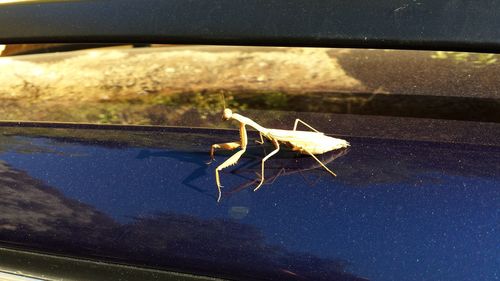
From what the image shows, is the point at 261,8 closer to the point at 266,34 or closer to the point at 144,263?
the point at 266,34

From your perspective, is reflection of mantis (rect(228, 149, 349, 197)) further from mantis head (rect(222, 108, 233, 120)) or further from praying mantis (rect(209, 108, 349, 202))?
mantis head (rect(222, 108, 233, 120))

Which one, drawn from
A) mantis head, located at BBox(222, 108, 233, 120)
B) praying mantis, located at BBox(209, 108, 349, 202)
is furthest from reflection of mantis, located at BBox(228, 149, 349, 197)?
mantis head, located at BBox(222, 108, 233, 120)

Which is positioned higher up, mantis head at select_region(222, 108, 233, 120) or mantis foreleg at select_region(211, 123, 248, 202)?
mantis head at select_region(222, 108, 233, 120)

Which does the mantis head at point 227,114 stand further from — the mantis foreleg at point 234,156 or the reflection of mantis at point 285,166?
the reflection of mantis at point 285,166

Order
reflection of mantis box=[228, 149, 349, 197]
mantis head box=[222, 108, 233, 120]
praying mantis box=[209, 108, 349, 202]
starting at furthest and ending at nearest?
mantis head box=[222, 108, 233, 120] → praying mantis box=[209, 108, 349, 202] → reflection of mantis box=[228, 149, 349, 197]

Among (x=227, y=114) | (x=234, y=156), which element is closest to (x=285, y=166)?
(x=234, y=156)

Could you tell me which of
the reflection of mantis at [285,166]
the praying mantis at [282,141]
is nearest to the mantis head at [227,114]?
the praying mantis at [282,141]

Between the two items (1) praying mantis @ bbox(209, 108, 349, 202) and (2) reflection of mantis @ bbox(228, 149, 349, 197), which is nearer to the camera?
(2) reflection of mantis @ bbox(228, 149, 349, 197)
